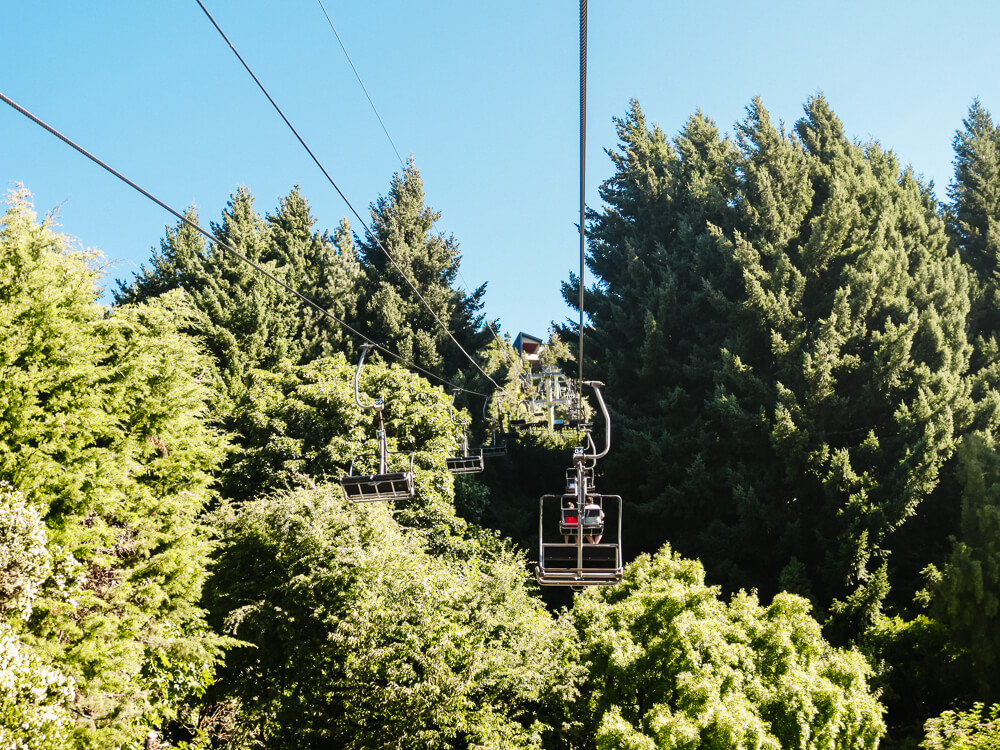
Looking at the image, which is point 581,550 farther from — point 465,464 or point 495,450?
point 495,450

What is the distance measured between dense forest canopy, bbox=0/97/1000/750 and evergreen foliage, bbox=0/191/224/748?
0.22 ft

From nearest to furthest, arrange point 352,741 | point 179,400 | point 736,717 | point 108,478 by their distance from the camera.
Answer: point 736,717 < point 108,478 < point 352,741 < point 179,400

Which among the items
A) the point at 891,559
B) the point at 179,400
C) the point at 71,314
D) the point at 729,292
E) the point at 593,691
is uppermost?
the point at 729,292

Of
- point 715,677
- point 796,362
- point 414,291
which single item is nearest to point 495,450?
point 414,291

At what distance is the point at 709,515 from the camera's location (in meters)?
22.1

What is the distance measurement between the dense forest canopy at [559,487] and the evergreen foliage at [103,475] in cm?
7

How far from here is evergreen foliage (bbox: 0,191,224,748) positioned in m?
11.8

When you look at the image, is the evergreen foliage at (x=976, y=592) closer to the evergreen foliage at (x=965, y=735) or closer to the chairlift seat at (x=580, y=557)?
the evergreen foliage at (x=965, y=735)

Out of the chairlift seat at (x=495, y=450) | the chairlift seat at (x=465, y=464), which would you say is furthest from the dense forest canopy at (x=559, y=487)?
the chairlift seat at (x=495, y=450)

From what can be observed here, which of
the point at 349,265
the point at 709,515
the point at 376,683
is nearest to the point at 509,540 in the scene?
the point at 709,515

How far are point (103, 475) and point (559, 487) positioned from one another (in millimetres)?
17902

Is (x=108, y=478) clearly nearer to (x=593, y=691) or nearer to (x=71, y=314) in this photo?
(x=71, y=314)

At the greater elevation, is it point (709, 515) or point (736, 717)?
point (709, 515)

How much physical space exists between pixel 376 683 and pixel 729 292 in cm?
1759
